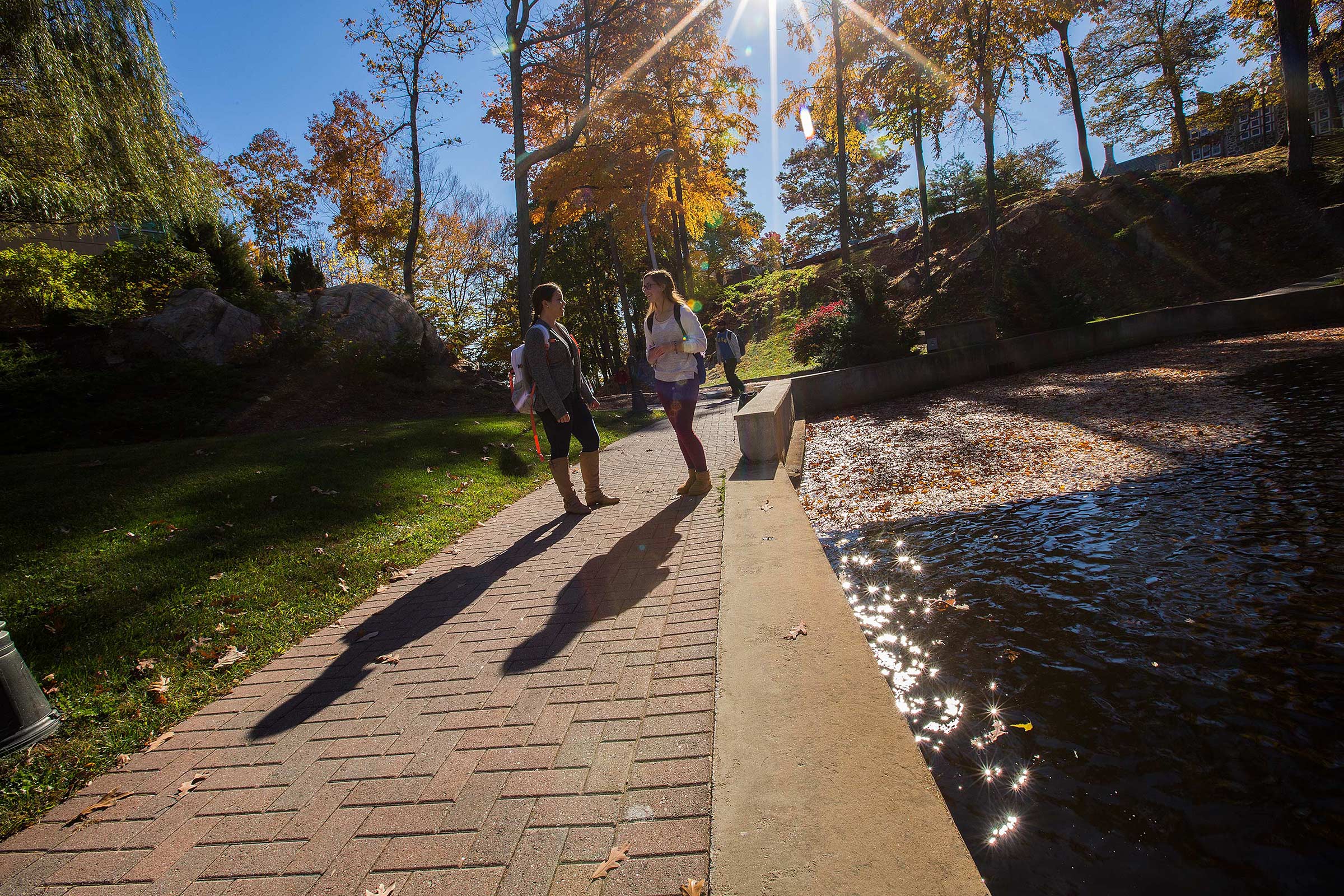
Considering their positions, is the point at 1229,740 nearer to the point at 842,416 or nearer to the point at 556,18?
the point at 842,416

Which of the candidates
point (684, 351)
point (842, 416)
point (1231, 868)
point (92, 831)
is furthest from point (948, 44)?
point (92, 831)

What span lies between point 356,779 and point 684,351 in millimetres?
4157

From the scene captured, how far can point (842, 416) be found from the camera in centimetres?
1201

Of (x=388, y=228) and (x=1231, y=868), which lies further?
(x=388, y=228)

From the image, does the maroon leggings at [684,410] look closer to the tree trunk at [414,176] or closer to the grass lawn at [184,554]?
the grass lawn at [184,554]

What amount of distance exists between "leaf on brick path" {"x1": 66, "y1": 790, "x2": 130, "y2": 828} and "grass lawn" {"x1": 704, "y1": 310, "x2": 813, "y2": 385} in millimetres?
19095

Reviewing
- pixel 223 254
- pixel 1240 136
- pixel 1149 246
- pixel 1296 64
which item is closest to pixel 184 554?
pixel 223 254

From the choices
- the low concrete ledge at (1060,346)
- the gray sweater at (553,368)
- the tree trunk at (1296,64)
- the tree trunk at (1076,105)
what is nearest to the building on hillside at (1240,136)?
the tree trunk at (1076,105)

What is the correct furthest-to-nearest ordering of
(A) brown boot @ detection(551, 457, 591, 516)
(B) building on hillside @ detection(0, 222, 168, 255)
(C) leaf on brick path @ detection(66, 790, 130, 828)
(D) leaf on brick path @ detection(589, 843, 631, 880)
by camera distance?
(B) building on hillside @ detection(0, 222, 168, 255) < (A) brown boot @ detection(551, 457, 591, 516) < (C) leaf on brick path @ detection(66, 790, 130, 828) < (D) leaf on brick path @ detection(589, 843, 631, 880)

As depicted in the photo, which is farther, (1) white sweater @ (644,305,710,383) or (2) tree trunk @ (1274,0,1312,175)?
(2) tree trunk @ (1274,0,1312,175)

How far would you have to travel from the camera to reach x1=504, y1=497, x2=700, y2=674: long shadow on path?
3344 mm

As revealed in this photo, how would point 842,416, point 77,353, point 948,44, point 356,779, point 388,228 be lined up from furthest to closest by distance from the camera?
1. point 388,228
2. point 948,44
3. point 77,353
4. point 842,416
5. point 356,779

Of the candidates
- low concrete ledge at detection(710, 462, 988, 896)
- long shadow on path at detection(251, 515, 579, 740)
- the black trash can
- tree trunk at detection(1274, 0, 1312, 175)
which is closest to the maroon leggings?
long shadow on path at detection(251, 515, 579, 740)

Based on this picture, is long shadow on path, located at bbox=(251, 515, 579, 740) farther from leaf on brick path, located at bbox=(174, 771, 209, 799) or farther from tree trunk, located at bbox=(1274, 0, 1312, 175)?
tree trunk, located at bbox=(1274, 0, 1312, 175)
